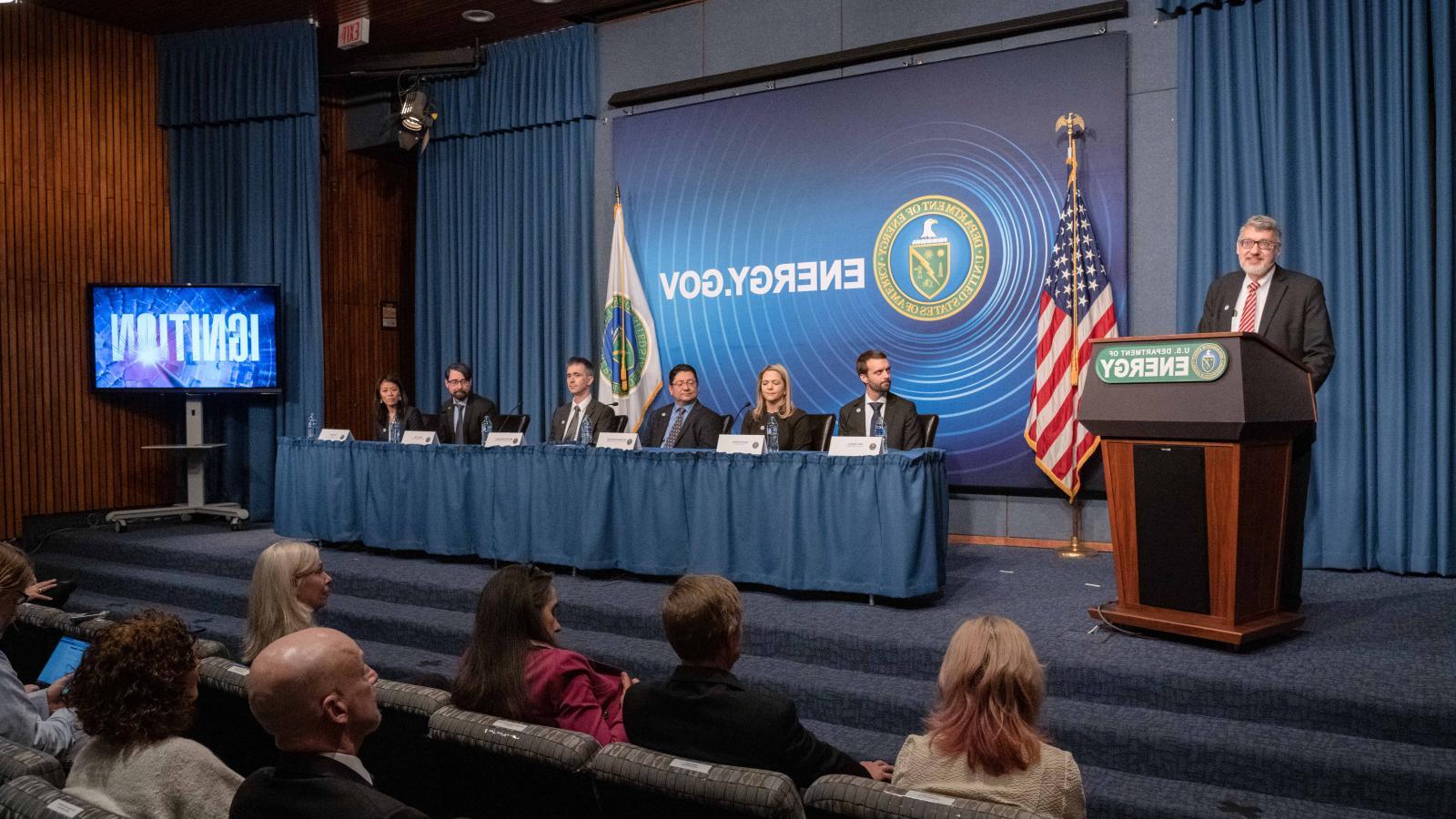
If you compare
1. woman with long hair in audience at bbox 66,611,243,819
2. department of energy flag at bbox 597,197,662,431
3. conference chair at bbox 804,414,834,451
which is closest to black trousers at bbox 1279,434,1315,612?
conference chair at bbox 804,414,834,451

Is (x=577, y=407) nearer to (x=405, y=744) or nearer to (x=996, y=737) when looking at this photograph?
(x=405, y=744)

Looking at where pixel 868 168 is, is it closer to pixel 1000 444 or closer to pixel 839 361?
pixel 839 361

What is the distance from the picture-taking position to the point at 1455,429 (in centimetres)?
482

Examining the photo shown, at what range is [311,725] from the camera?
58.5 inches

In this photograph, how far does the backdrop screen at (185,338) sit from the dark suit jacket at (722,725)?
6598 mm

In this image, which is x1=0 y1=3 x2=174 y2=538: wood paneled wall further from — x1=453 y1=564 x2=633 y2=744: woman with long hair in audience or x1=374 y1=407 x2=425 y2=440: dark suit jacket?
x1=453 y1=564 x2=633 y2=744: woman with long hair in audience

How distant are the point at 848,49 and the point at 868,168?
0.80m

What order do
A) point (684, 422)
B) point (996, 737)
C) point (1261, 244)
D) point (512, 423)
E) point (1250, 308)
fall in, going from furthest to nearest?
1. point (512, 423)
2. point (684, 422)
3. point (1250, 308)
4. point (1261, 244)
5. point (996, 737)

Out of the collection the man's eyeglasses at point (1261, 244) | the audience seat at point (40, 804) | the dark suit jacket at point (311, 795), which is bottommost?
the audience seat at point (40, 804)

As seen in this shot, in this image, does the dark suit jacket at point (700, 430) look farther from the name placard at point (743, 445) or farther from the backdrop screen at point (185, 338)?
the backdrop screen at point (185, 338)

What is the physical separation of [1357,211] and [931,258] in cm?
222

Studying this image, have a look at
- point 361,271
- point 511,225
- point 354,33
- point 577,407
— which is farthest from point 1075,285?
point 361,271

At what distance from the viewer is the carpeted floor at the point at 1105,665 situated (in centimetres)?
279

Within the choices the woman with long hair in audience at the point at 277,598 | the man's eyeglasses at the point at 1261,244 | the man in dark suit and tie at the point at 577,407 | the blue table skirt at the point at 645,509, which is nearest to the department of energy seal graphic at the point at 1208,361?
the man's eyeglasses at the point at 1261,244
